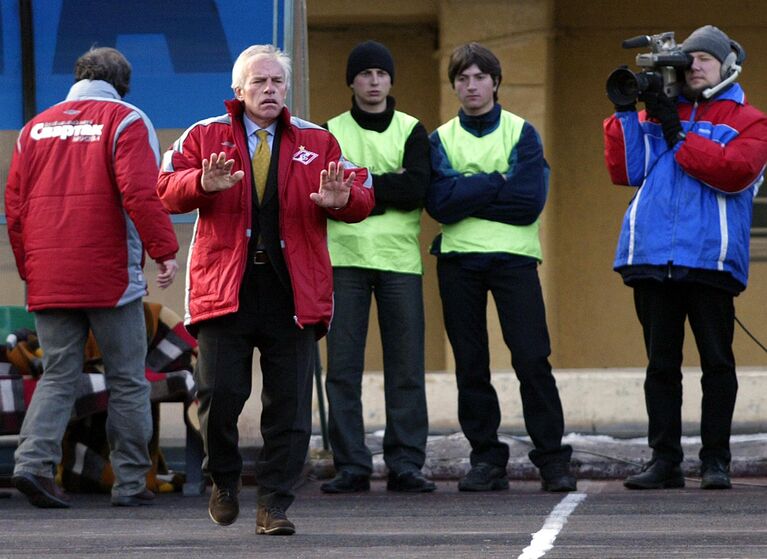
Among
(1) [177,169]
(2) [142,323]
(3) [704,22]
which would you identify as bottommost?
(2) [142,323]

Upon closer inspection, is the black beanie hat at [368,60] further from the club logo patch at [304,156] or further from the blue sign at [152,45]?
the club logo patch at [304,156]

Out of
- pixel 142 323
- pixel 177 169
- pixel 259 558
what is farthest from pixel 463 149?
pixel 259 558

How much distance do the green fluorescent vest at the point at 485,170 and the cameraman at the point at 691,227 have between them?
1.40 feet

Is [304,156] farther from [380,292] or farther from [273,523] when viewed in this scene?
[380,292]

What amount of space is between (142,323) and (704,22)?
536 centimetres

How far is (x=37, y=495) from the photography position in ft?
27.3

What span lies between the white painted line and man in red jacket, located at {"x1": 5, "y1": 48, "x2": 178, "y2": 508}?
176cm

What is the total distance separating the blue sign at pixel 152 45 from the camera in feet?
31.4

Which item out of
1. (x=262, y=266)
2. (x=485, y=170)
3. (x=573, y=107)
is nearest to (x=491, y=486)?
(x=485, y=170)

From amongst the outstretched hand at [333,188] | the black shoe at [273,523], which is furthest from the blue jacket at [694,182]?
the black shoe at [273,523]

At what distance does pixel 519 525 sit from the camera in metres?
7.29

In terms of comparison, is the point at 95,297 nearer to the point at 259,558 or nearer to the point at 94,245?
the point at 94,245

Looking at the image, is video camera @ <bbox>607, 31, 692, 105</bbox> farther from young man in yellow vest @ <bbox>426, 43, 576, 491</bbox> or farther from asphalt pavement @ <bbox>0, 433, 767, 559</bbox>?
asphalt pavement @ <bbox>0, 433, 767, 559</bbox>

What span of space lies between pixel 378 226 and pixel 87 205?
1257mm
